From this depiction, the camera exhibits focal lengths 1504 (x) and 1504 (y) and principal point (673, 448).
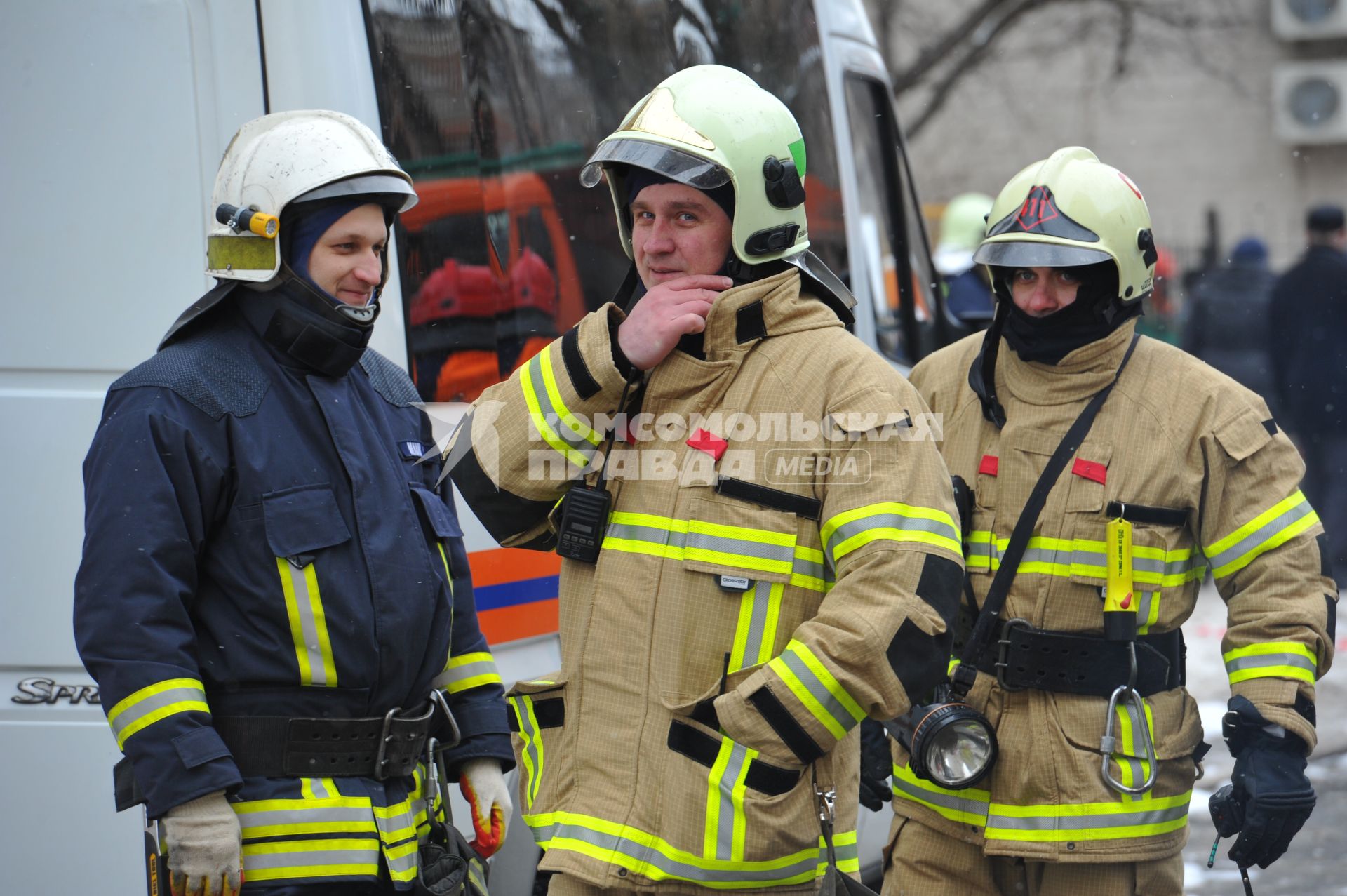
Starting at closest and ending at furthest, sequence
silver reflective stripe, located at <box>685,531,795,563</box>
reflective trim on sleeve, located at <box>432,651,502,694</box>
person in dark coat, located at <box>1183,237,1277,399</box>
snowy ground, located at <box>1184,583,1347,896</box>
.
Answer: silver reflective stripe, located at <box>685,531,795,563</box> → reflective trim on sleeve, located at <box>432,651,502,694</box> → snowy ground, located at <box>1184,583,1347,896</box> → person in dark coat, located at <box>1183,237,1277,399</box>

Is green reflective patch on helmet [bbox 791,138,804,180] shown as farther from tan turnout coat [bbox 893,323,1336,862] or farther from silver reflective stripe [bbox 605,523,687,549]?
tan turnout coat [bbox 893,323,1336,862]

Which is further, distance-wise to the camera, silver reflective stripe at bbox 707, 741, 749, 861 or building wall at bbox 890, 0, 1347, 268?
building wall at bbox 890, 0, 1347, 268

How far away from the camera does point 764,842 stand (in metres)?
2.40

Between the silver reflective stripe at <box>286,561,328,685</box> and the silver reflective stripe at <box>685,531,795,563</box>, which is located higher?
the silver reflective stripe at <box>685,531,795,563</box>

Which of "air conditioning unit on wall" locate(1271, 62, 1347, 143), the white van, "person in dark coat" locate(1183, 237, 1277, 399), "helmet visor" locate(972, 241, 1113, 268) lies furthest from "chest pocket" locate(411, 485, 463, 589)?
"air conditioning unit on wall" locate(1271, 62, 1347, 143)

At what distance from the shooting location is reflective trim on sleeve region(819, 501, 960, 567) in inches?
94.0

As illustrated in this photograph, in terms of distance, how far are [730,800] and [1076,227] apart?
1.56 m

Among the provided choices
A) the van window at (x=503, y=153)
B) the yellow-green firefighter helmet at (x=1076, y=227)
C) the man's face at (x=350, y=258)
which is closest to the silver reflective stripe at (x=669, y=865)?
the man's face at (x=350, y=258)

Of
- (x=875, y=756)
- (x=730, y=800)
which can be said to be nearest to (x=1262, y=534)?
(x=875, y=756)

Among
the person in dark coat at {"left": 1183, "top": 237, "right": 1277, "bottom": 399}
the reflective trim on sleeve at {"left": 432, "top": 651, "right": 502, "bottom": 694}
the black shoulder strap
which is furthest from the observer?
the person in dark coat at {"left": 1183, "top": 237, "right": 1277, "bottom": 399}

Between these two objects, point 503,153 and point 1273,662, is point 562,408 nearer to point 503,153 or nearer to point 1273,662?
point 503,153

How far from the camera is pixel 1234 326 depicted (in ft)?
30.1

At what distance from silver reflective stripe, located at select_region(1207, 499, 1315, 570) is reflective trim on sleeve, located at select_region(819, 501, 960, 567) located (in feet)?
3.24

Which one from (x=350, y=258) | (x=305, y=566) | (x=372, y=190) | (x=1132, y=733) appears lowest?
(x=1132, y=733)
